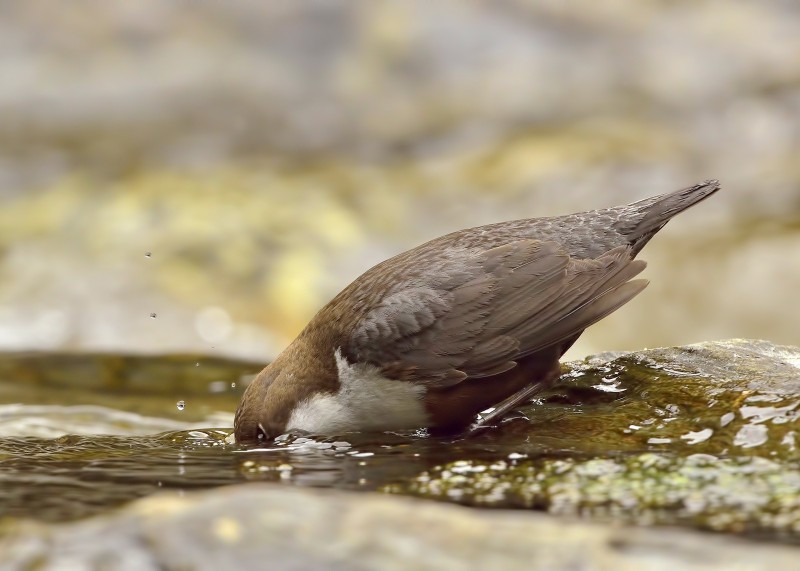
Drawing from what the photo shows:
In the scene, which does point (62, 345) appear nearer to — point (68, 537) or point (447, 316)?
point (447, 316)

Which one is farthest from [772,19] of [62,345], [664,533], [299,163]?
[664,533]

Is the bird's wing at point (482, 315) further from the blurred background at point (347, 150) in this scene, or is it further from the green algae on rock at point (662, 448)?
the blurred background at point (347, 150)

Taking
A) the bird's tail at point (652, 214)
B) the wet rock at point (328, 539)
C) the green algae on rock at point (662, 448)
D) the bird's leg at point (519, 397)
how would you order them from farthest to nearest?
the bird's tail at point (652, 214) → the bird's leg at point (519, 397) → the green algae on rock at point (662, 448) → the wet rock at point (328, 539)

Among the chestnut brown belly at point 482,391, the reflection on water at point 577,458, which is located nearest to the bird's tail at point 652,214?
the reflection on water at point 577,458

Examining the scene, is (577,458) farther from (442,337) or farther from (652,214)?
(652,214)

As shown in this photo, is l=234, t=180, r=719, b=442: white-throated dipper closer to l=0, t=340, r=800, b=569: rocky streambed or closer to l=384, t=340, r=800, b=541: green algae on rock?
l=0, t=340, r=800, b=569: rocky streambed

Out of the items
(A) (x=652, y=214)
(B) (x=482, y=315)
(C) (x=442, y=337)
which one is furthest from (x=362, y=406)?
(A) (x=652, y=214)

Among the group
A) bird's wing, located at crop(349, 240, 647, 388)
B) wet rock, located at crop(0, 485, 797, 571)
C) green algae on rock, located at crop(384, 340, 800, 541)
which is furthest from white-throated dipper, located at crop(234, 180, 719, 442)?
wet rock, located at crop(0, 485, 797, 571)
